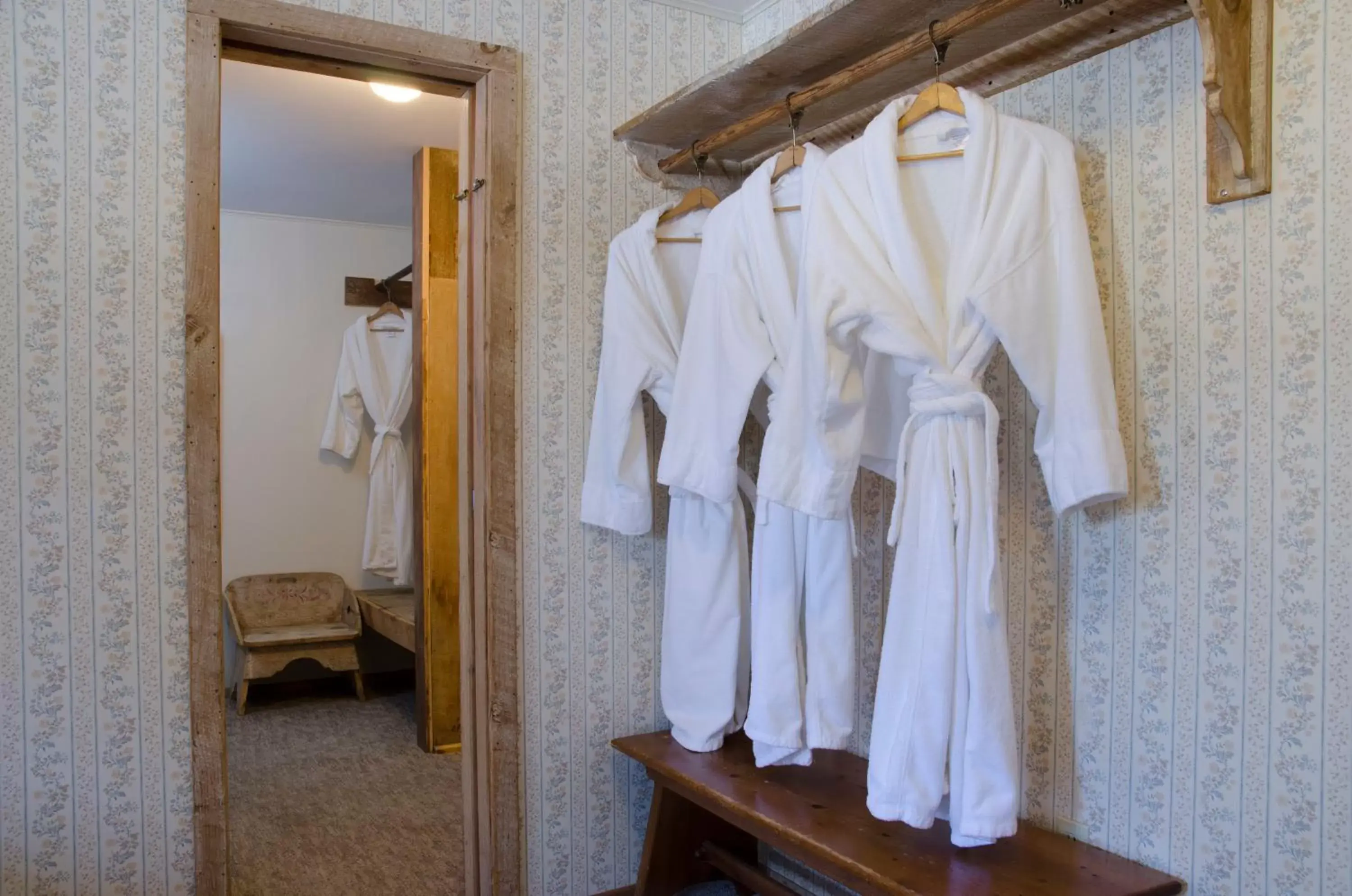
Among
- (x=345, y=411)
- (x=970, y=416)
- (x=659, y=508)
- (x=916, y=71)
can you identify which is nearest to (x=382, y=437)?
(x=345, y=411)

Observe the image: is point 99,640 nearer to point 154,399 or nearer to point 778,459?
point 154,399

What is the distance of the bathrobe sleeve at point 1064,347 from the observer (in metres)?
1.66

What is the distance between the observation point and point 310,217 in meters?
5.03

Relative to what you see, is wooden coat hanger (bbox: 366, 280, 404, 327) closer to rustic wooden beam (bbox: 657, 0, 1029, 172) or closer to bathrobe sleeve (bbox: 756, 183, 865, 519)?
rustic wooden beam (bbox: 657, 0, 1029, 172)

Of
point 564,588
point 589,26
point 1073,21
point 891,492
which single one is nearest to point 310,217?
point 589,26

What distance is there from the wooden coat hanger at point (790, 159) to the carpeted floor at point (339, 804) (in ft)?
5.95

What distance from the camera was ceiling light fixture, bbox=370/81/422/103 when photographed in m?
3.28

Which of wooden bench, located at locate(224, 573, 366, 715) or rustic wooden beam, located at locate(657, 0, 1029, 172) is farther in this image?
wooden bench, located at locate(224, 573, 366, 715)

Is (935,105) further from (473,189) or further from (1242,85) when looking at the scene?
(473,189)

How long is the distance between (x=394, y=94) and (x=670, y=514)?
68.1 inches

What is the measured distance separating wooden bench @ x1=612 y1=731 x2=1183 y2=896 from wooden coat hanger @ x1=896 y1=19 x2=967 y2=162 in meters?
1.17

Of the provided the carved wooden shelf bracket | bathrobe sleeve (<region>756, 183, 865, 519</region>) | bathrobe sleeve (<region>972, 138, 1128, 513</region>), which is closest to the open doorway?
bathrobe sleeve (<region>756, 183, 865, 519</region>)

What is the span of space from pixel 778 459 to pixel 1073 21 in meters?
0.89

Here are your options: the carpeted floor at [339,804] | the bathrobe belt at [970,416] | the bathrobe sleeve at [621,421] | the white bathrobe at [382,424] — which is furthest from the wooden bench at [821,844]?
the white bathrobe at [382,424]
